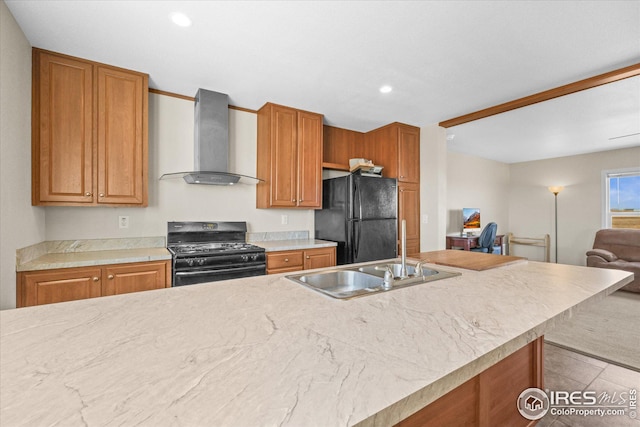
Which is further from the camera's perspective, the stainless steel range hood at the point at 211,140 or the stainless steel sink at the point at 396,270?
the stainless steel range hood at the point at 211,140

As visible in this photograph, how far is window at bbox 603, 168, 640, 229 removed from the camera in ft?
17.7

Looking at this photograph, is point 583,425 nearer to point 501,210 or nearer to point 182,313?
point 182,313

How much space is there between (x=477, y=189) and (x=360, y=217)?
4405mm

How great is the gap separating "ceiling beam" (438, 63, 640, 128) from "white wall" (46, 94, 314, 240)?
2.62 m

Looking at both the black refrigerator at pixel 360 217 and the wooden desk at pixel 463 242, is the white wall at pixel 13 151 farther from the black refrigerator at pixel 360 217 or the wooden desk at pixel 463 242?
the wooden desk at pixel 463 242

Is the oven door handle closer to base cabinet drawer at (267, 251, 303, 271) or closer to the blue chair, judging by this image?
base cabinet drawer at (267, 251, 303, 271)

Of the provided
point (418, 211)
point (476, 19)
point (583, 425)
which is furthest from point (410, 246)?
point (476, 19)

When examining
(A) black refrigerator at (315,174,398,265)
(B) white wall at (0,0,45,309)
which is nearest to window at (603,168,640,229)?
(A) black refrigerator at (315,174,398,265)

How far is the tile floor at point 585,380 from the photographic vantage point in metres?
1.72

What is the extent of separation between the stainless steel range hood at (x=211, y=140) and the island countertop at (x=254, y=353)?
1916 millimetres

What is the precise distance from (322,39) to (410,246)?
9.28 ft

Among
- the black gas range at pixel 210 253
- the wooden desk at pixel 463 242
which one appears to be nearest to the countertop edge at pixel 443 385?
the black gas range at pixel 210 253

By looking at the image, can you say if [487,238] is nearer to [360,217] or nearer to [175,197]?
[360,217]

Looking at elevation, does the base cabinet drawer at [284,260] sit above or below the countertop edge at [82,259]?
below
